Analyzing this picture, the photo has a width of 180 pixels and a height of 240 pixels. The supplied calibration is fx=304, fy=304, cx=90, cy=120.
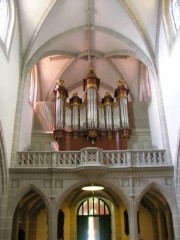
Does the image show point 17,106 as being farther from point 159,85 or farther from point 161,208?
point 161,208

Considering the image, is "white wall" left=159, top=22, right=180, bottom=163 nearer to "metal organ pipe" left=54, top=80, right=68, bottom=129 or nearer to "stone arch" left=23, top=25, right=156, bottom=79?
"stone arch" left=23, top=25, right=156, bottom=79

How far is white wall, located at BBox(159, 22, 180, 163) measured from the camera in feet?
39.2

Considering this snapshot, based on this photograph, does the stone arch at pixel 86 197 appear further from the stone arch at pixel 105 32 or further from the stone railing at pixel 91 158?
the stone arch at pixel 105 32

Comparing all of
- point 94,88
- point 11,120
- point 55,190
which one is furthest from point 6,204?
point 94,88

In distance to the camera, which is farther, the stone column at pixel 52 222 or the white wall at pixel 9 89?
the stone column at pixel 52 222

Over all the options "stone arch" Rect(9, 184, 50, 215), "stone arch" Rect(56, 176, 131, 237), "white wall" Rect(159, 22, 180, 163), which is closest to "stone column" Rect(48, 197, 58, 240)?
"stone arch" Rect(9, 184, 50, 215)

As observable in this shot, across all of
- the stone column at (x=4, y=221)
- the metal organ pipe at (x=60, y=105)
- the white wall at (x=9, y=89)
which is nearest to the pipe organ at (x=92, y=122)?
the metal organ pipe at (x=60, y=105)

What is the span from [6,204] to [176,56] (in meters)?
9.08

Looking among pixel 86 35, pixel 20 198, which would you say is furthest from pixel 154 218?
pixel 86 35

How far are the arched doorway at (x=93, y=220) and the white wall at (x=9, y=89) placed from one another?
25.2ft

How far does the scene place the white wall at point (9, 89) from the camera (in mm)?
11953

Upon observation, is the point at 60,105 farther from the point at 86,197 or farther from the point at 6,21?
the point at 86,197

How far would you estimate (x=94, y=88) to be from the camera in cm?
1686

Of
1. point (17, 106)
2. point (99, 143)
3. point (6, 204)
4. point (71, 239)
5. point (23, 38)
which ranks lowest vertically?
point (71, 239)
